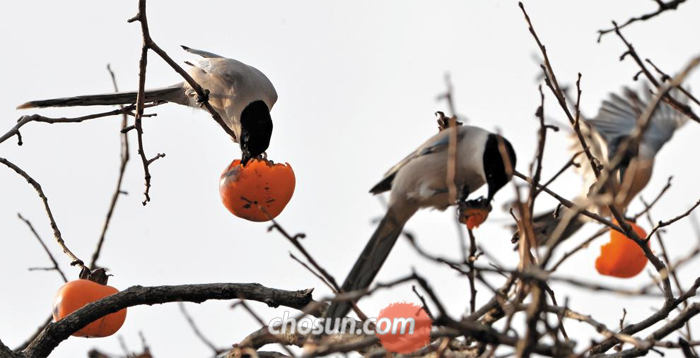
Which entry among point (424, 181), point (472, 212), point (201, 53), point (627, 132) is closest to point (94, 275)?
point (424, 181)

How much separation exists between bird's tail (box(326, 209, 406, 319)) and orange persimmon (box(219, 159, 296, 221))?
1.57ft

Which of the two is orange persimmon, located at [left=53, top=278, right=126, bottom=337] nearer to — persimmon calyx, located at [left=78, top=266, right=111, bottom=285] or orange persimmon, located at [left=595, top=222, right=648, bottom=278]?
persimmon calyx, located at [left=78, top=266, right=111, bottom=285]

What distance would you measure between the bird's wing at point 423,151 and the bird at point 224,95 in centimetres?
118

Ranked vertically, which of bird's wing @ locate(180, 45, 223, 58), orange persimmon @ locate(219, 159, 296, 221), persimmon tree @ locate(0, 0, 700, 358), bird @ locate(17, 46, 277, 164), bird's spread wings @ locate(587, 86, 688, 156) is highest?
bird's spread wings @ locate(587, 86, 688, 156)

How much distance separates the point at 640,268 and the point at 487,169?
3.51 feet

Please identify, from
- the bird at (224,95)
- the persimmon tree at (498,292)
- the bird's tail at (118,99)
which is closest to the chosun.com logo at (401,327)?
the persimmon tree at (498,292)

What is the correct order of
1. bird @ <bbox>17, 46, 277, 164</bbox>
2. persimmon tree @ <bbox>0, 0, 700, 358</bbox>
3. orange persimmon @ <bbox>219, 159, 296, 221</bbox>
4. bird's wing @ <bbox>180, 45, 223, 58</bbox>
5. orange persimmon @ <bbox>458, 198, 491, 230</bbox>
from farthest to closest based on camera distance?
bird's wing @ <bbox>180, 45, 223, 58</bbox> → bird @ <bbox>17, 46, 277, 164</bbox> → orange persimmon @ <bbox>219, 159, 296, 221</bbox> → orange persimmon @ <bbox>458, 198, 491, 230</bbox> → persimmon tree @ <bbox>0, 0, 700, 358</bbox>

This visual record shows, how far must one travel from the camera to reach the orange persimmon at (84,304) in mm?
4016

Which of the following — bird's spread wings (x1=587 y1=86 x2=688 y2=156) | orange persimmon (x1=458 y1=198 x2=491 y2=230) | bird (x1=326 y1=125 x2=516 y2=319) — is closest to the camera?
orange persimmon (x1=458 y1=198 x2=491 y2=230)

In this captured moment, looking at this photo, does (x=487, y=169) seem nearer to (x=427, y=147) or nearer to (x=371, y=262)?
(x=427, y=147)

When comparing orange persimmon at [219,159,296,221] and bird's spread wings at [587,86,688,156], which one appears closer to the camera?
orange persimmon at [219,159,296,221]

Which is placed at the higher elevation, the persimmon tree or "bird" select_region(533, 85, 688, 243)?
"bird" select_region(533, 85, 688, 243)

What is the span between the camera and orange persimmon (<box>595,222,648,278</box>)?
4.23 metres

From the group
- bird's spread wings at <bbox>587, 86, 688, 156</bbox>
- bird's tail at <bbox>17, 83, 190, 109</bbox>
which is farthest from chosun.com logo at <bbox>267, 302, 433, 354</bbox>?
bird's spread wings at <bbox>587, 86, 688, 156</bbox>
